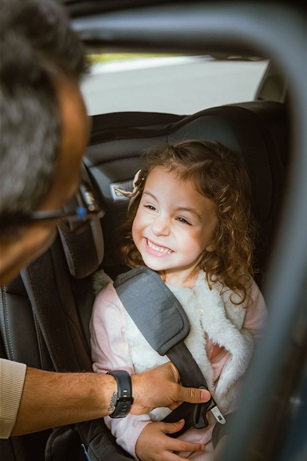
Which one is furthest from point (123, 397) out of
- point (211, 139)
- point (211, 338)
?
point (211, 139)

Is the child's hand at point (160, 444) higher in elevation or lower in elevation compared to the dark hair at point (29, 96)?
lower

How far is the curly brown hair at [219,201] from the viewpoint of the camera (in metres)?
1.89

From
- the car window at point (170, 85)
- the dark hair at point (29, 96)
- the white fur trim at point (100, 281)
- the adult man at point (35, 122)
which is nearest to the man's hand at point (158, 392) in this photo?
the white fur trim at point (100, 281)

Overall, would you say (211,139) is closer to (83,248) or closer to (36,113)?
(83,248)

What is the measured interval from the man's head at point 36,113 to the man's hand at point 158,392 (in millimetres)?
871

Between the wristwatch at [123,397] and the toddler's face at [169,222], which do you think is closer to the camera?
the wristwatch at [123,397]

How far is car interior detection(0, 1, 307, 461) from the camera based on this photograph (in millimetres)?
889

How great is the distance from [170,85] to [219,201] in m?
3.52

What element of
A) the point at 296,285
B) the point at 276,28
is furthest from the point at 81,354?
the point at 276,28

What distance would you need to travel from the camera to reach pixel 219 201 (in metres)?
1.91

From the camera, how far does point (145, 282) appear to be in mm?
1898

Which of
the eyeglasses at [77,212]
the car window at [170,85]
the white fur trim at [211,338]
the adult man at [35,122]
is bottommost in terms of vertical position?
the car window at [170,85]

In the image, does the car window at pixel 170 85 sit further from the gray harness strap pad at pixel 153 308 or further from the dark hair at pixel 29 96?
the dark hair at pixel 29 96

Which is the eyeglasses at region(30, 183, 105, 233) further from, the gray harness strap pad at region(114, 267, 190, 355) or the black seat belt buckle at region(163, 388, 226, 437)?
the black seat belt buckle at region(163, 388, 226, 437)
